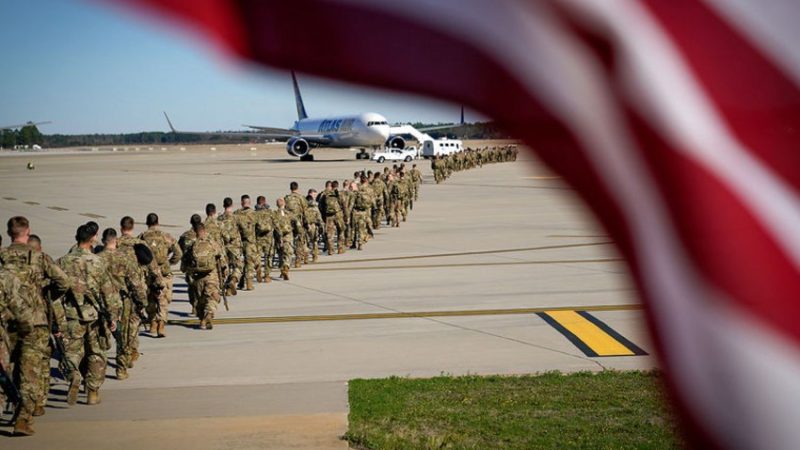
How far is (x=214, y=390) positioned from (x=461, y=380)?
253 centimetres

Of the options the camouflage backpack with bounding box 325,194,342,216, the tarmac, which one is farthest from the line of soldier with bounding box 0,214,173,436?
the camouflage backpack with bounding box 325,194,342,216

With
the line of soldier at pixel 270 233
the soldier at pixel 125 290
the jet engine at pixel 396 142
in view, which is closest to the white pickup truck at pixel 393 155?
the jet engine at pixel 396 142

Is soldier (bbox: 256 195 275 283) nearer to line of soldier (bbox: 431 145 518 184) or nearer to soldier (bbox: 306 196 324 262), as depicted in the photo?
soldier (bbox: 306 196 324 262)

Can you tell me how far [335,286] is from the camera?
16.5m

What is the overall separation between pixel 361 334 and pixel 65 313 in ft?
13.1

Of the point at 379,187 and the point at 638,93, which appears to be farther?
the point at 379,187

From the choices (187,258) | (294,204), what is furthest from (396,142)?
(187,258)

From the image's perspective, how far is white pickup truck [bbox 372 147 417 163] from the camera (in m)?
62.4

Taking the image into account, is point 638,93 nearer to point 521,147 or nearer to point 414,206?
point 521,147

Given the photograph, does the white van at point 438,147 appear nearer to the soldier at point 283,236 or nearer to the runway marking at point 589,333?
the soldier at point 283,236

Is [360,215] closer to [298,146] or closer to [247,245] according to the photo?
[247,245]

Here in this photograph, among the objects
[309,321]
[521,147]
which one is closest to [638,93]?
[521,147]

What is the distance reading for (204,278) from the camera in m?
12.9

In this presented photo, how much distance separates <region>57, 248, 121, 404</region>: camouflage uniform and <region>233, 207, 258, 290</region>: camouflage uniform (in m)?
6.07
